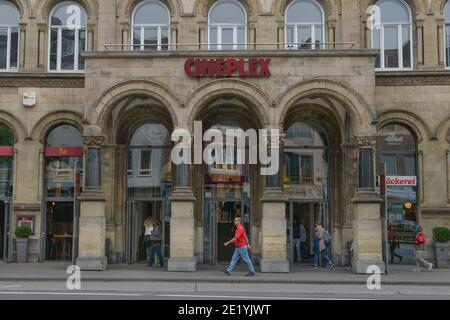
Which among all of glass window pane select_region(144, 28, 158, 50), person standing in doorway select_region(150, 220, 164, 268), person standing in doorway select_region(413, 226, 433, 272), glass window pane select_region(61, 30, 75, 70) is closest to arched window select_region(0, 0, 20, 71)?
glass window pane select_region(61, 30, 75, 70)

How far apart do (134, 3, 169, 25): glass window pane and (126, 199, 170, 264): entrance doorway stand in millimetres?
7092

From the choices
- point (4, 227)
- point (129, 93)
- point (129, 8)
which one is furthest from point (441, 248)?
point (4, 227)

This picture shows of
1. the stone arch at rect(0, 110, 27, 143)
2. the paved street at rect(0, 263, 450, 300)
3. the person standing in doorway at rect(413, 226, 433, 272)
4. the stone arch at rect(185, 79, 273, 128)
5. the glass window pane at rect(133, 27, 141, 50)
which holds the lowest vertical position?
the paved street at rect(0, 263, 450, 300)

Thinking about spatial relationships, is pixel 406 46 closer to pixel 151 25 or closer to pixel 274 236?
pixel 274 236

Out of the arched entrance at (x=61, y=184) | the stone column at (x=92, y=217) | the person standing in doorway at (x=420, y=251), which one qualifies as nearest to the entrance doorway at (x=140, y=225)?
the arched entrance at (x=61, y=184)

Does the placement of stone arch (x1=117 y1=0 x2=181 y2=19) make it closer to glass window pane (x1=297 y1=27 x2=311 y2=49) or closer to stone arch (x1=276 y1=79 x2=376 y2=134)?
glass window pane (x1=297 y1=27 x2=311 y2=49)

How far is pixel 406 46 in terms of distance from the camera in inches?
974

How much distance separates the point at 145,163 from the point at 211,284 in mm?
8160

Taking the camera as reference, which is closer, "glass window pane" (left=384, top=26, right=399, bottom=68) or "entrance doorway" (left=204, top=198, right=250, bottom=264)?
"entrance doorway" (left=204, top=198, right=250, bottom=264)

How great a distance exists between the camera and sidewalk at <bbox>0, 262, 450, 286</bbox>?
732 inches

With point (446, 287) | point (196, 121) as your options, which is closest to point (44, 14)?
point (196, 121)

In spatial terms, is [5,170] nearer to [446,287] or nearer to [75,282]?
[75,282]

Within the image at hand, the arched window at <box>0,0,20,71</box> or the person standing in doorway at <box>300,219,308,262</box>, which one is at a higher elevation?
the arched window at <box>0,0,20,71</box>

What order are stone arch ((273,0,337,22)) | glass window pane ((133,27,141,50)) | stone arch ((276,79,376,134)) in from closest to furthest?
stone arch ((276,79,376,134)) → stone arch ((273,0,337,22)) → glass window pane ((133,27,141,50))
